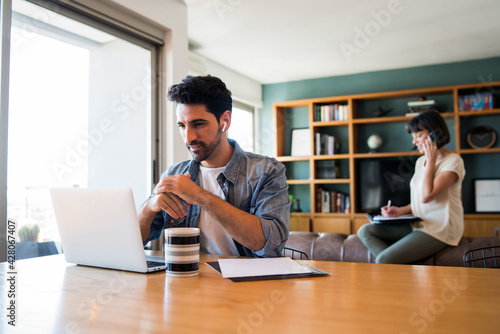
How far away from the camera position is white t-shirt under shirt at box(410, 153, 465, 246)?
2.39 m

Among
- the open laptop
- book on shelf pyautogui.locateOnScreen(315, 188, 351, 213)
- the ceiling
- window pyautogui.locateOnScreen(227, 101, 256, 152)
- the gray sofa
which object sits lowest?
the gray sofa

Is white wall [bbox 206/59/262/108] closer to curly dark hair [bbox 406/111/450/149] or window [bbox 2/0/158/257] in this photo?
window [bbox 2/0/158/257]

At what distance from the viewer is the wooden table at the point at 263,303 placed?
628 millimetres

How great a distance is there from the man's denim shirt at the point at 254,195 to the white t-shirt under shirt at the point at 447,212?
136 cm

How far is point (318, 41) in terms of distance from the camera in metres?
4.12

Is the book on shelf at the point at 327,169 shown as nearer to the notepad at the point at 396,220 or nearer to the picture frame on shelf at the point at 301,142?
the picture frame on shelf at the point at 301,142

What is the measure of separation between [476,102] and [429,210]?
291cm


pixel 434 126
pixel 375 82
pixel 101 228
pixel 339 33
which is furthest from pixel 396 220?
pixel 375 82

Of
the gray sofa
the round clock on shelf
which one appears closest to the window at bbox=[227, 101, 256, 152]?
the gray sofa

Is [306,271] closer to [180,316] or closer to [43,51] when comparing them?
[180,316]

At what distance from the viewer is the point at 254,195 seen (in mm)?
1493

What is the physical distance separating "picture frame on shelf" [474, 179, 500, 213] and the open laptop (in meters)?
4.71

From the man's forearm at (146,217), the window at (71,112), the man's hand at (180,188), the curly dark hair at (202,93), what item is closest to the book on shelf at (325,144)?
the window at (71,112)

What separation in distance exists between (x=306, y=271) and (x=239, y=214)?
332 mm
